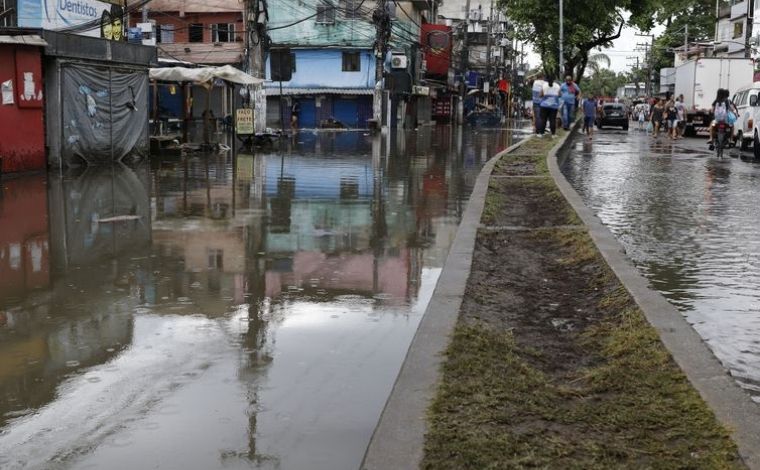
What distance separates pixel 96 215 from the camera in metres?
10.2

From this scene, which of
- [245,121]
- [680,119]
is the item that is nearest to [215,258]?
[245,121]

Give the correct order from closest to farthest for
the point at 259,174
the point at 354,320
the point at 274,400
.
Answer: the point at 274,400 → the point at 354,320 → the point at 259,174

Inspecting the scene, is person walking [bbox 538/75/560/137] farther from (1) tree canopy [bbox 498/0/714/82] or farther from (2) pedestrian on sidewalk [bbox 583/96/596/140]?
(1) tree canopy [bbox 498/0/714/82]

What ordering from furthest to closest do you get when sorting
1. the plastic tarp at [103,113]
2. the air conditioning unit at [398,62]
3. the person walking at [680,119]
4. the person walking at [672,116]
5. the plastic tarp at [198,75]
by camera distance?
1. the air conditioning unit at [398,62]
2. the person walking at [680,119]
3. the person walking at [672,116]
4. the plastic tarp at [198,75]
5. the plastic tarp at [103,113]

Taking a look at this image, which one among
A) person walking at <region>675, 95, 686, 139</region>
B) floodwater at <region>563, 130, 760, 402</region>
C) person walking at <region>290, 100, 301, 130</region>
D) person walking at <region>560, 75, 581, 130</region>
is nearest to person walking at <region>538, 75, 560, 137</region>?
person walking at <region>560, 75, 581, 130</region>

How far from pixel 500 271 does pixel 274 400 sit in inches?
129

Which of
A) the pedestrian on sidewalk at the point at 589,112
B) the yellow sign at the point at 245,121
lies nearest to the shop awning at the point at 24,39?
the yellow sign at the point at 245,121

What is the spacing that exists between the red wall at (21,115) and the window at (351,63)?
3429 cm

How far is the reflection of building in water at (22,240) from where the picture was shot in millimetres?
6625

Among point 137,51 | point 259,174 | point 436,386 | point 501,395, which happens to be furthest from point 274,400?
point 137,51

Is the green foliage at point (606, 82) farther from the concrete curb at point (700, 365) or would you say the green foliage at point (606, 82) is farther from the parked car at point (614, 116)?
the concrete curb at point (700, 365)

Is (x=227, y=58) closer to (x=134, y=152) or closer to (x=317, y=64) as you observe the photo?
(x=317, y=64)

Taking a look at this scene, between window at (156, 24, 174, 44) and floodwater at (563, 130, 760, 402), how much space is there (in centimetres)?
3350

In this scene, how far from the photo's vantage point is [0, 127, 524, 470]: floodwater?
367 centimetres
